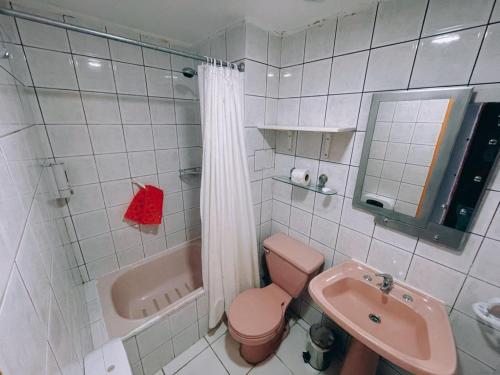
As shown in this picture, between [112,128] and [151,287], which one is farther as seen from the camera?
[151,287]

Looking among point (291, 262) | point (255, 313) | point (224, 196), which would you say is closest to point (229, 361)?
point (255, 313)

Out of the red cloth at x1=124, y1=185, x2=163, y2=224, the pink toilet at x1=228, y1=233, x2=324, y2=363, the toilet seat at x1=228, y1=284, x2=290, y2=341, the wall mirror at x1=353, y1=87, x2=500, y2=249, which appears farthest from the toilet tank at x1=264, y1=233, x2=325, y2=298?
the red cloth at x1=124, y1=185, x2=163, y2=224

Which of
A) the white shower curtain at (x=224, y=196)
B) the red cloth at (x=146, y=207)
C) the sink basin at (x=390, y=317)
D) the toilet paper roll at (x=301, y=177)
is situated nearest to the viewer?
the sink basin at (x=390, y=317)

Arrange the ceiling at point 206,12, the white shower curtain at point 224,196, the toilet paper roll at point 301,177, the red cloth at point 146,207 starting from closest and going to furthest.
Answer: the ceiling at point 206,12, the white shower curtain at point 224,196, the toilet paper roll at point 301,177, the red cloth at point 146,207

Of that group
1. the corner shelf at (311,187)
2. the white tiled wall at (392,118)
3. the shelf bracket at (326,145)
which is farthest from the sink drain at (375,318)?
the shelf bracket at (326,145)

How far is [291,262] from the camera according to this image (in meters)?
1.42

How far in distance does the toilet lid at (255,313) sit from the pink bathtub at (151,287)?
1.02 ft

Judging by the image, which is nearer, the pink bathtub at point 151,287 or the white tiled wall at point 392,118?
the white tiled wall at point 392,118

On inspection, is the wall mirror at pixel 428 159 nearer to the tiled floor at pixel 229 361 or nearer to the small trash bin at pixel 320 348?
the small trash bin at pixel 320 348

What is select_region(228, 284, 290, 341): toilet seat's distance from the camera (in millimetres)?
1262

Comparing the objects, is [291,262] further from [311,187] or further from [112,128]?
[112,128]

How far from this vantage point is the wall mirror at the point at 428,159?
83cm

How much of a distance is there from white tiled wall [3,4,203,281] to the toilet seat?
35.6 inches

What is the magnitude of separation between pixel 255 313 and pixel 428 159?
1312 millimetres
